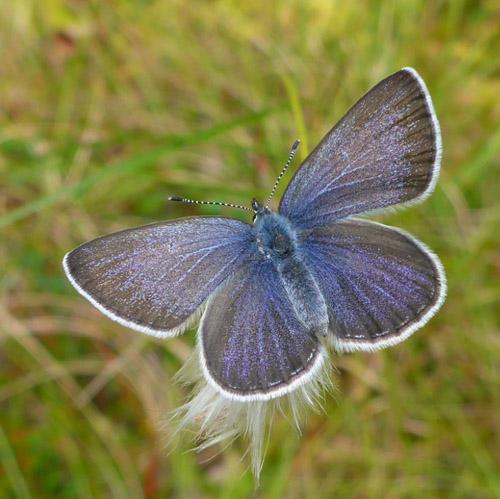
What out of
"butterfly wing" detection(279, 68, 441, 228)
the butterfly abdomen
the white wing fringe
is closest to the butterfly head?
the butterfly abdomen

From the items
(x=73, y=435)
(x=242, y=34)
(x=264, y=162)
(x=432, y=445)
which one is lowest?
(x=432, y=445)

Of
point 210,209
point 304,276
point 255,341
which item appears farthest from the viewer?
point 210,209

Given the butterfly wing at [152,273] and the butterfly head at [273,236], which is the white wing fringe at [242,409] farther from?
the butterfly head at [273,236]

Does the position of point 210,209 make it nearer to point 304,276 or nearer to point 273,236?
point 273,236

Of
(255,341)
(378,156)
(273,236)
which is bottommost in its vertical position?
(255,341)

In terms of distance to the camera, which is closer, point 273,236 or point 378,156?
point 378,156

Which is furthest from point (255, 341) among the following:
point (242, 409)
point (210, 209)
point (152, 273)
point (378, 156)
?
point (210, 209)

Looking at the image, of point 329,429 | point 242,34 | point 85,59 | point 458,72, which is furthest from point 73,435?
point 458,72

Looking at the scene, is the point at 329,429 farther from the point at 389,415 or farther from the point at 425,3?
the point at 425,3
